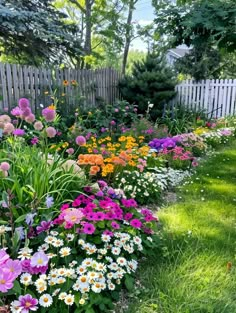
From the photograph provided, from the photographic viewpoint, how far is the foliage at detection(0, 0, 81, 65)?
21.0 ft

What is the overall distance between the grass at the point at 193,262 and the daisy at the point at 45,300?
0.44 meters

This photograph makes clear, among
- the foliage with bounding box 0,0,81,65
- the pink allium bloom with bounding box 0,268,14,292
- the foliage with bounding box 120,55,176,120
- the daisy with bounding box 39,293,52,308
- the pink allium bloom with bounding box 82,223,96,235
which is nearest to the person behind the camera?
the pink allium bloom with bounding box 0,268,14,292

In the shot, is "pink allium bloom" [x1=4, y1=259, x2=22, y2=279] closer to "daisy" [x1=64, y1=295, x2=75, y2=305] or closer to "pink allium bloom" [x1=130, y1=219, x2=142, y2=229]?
"daisy" [x1=64, y1=295, x2=75, y2=305]

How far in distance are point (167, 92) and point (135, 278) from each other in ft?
19.7

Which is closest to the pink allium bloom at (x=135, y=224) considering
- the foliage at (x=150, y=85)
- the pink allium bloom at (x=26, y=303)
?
the pink allium bloom at (x=26, y=303)

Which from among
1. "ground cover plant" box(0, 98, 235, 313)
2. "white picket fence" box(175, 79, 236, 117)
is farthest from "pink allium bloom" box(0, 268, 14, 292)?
"white picket fence" box(175, 79, 236, 117)

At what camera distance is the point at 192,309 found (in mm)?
1513

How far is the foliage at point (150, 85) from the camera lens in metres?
7.10

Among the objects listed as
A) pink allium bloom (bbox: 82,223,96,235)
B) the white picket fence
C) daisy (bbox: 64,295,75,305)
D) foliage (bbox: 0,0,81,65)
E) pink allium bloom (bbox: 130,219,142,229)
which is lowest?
daisy (bbox: 64,295,75,305)

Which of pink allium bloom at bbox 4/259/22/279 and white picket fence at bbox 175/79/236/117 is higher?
white picket fence at bbox 175/79/236/117

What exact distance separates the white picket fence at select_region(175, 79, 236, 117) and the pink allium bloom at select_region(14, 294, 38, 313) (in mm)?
7498

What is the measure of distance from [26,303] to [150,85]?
20.7 feet

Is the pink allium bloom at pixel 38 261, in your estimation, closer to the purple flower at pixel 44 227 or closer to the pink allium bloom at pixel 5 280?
the pink allium bloom at pixel 5 280

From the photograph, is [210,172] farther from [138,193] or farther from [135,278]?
[135,278]
